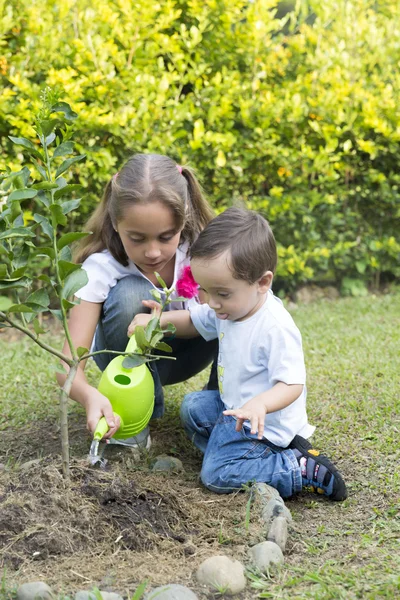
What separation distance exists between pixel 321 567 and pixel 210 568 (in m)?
0.29

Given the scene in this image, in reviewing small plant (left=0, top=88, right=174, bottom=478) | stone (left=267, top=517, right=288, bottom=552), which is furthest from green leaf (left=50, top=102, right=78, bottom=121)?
stone (left=267, top=517, right=288, bottom=552)

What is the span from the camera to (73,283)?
1963 mm

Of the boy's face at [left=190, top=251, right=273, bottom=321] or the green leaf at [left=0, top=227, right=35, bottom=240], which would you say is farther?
the boy's face at [left=190, top=251, right=273, bottom=321]

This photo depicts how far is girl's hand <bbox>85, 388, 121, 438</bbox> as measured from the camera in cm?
220

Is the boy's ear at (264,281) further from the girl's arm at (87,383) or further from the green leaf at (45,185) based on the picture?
the green leaf at (45,185)

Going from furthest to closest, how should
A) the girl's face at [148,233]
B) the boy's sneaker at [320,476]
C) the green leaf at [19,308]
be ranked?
1. the girl's face at [148,233]
2. the boy's sneaker at [320,476]
3. the green leaf at [19,308]

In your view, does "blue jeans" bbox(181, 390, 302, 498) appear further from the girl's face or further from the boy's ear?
the girl's face

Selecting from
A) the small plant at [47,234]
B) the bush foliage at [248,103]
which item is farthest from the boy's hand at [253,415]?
the bush foliage at [248,103]

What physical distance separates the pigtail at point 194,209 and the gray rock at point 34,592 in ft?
4.78

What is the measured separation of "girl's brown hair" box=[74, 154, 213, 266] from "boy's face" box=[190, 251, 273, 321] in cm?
29

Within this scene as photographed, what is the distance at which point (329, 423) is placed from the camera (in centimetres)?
283

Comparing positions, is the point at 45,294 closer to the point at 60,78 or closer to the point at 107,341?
the point at 107,341

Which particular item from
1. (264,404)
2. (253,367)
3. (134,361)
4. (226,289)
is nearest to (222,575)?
(264,404)

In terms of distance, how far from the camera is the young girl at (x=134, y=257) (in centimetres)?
245
